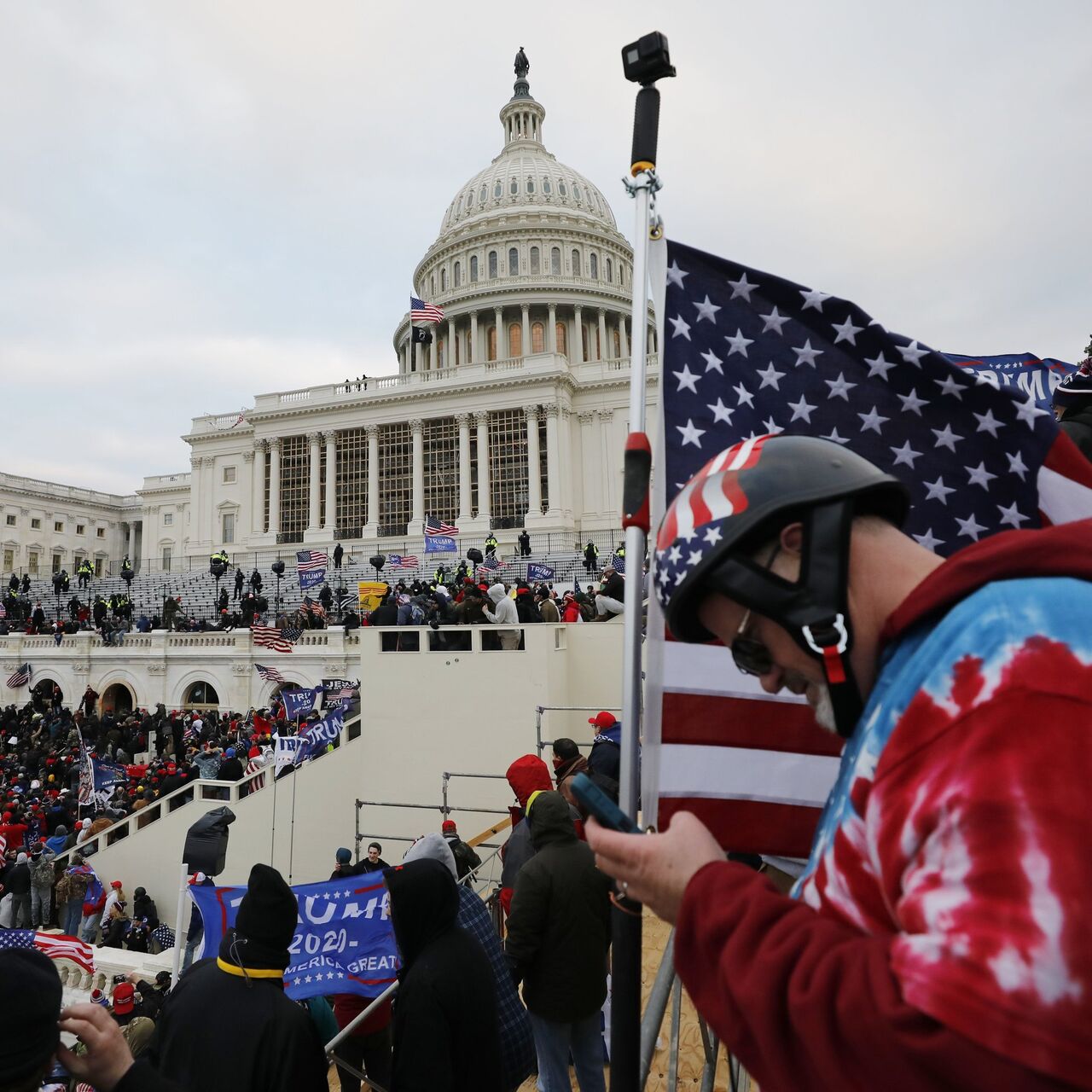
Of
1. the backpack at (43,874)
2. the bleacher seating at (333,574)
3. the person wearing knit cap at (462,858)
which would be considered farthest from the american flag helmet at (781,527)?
the bleacher seating at (333,574)

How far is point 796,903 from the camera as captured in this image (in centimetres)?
115

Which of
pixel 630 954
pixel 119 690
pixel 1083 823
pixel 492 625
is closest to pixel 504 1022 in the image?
pixel 630 954

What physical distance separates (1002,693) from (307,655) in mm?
25141

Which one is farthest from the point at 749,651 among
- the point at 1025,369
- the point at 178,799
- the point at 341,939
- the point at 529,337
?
the point at 529,337

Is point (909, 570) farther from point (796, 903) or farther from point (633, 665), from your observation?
point (633, 665)

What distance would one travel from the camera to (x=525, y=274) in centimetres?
6681

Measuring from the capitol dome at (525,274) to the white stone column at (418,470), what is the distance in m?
13.5

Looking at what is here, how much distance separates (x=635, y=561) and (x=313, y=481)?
54.0 metres

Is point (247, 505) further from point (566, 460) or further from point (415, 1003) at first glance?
point (415, 1003)

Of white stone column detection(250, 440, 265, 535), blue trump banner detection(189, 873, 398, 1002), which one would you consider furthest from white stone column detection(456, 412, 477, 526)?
blue trump banner detection(189, 873, 398, 1002)

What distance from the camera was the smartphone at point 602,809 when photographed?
1.47m

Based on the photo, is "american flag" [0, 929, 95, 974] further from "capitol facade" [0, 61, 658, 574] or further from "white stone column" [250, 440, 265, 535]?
"white stone column" [250, 440, 265, 535]

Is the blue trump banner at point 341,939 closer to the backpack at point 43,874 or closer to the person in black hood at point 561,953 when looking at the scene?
the person in black hood at point 561,953

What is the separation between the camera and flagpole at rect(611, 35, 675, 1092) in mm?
1951
